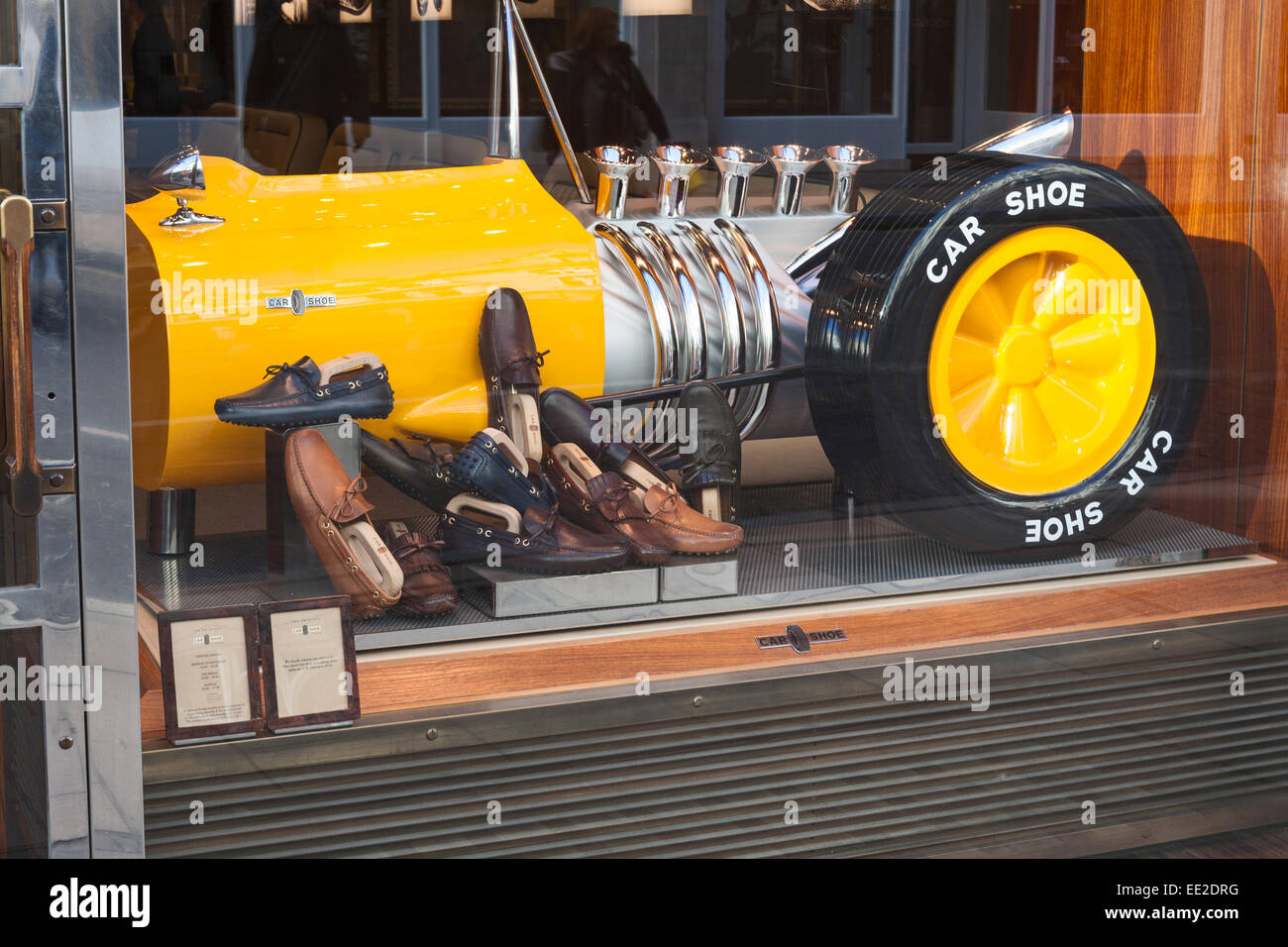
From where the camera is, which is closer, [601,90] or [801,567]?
[601,90]

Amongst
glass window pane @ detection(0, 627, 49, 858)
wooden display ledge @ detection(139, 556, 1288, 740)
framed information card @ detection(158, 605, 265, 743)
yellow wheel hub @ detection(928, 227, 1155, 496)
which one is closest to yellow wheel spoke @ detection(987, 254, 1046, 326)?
yellow wheel hub @ detection(928, 227, 1155, 496)

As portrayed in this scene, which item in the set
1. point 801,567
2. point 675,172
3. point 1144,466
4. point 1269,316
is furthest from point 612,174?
point 1269,316

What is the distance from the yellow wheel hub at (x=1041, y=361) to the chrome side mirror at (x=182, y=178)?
1108 mm

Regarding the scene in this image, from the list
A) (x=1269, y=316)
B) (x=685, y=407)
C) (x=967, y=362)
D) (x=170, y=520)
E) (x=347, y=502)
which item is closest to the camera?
(x=170, y=520)

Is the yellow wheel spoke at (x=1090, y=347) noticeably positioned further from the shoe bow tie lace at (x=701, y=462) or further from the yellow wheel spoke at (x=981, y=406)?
the shoe bow tie lace at (x=701, y=462)

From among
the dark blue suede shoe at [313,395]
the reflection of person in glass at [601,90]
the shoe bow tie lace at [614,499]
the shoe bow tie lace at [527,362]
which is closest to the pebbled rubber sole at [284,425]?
the dark blue suede shoe at [313,395]

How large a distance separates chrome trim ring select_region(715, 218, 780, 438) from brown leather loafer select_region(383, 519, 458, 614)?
527 millimetres

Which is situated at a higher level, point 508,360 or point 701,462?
point 508,360

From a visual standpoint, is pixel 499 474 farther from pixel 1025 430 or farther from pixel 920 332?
pixel 1025 430

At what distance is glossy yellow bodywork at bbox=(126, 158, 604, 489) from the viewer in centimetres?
201

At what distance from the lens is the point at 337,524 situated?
6.98 feet

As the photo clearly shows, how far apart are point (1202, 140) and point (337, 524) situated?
5.03 feet

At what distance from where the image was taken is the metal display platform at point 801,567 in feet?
6.82

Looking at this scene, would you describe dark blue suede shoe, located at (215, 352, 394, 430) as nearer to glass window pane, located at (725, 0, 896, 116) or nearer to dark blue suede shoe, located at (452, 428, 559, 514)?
dark blue suede shoe, located at (452, 428, 559, 514)
